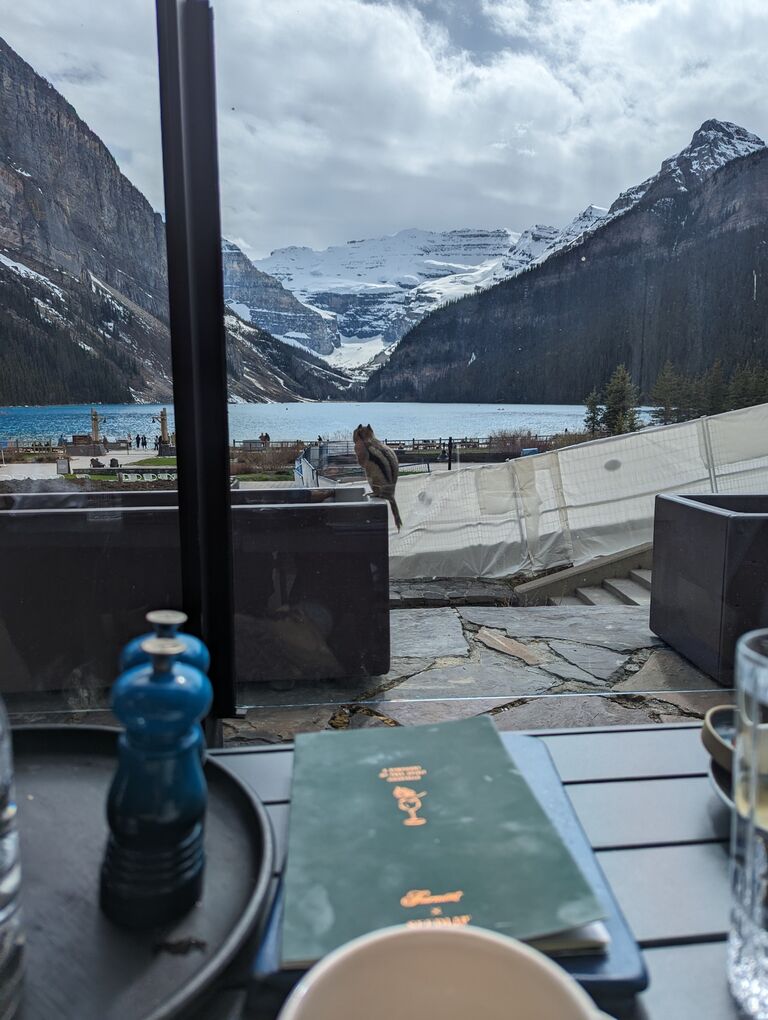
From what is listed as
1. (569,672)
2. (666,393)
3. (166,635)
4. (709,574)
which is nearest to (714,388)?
(666,393)

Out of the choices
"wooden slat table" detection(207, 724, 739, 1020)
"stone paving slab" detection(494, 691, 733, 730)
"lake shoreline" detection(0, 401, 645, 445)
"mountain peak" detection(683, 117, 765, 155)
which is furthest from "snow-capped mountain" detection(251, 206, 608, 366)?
"wooden slat table" detection(207, 724, 739, 1020)

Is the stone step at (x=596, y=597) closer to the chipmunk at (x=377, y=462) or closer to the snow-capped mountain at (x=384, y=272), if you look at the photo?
the chipmunk at (x=377, y=462)

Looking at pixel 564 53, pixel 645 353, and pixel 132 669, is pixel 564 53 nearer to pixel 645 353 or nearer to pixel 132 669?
pixel 645 353

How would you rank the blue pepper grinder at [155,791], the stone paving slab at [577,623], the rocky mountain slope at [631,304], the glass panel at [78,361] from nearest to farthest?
the blue pepper grinder at [155,791]
the glass panel at [78,361]
the rocky mountain slope at [631,304]
the stone paving slab at [577,623]

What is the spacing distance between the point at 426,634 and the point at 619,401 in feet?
3.47

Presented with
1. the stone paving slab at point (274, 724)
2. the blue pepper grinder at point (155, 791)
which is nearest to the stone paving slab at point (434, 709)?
the stone paving slab at point (274, 724)

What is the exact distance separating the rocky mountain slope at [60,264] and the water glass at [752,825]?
1223 millimetres

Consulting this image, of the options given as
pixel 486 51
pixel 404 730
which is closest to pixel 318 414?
pixel 486 51

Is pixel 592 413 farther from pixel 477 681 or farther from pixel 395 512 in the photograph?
pixel 477 681

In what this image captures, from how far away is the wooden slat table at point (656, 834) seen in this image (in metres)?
0.40

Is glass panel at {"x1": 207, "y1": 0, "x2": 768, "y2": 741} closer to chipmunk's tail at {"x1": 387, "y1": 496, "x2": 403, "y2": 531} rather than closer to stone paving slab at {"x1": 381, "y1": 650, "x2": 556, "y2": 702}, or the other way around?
stone paving slab at {"x1": 381, "y1": 650, "x2": 556, "y2": 702}

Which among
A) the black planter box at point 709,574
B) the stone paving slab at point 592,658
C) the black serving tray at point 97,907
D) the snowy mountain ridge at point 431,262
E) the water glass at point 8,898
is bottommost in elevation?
the stone paving slab at point 592,658

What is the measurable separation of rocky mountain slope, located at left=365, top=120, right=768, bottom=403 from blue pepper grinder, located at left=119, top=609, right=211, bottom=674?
5.01ft

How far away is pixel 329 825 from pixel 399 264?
166cm
